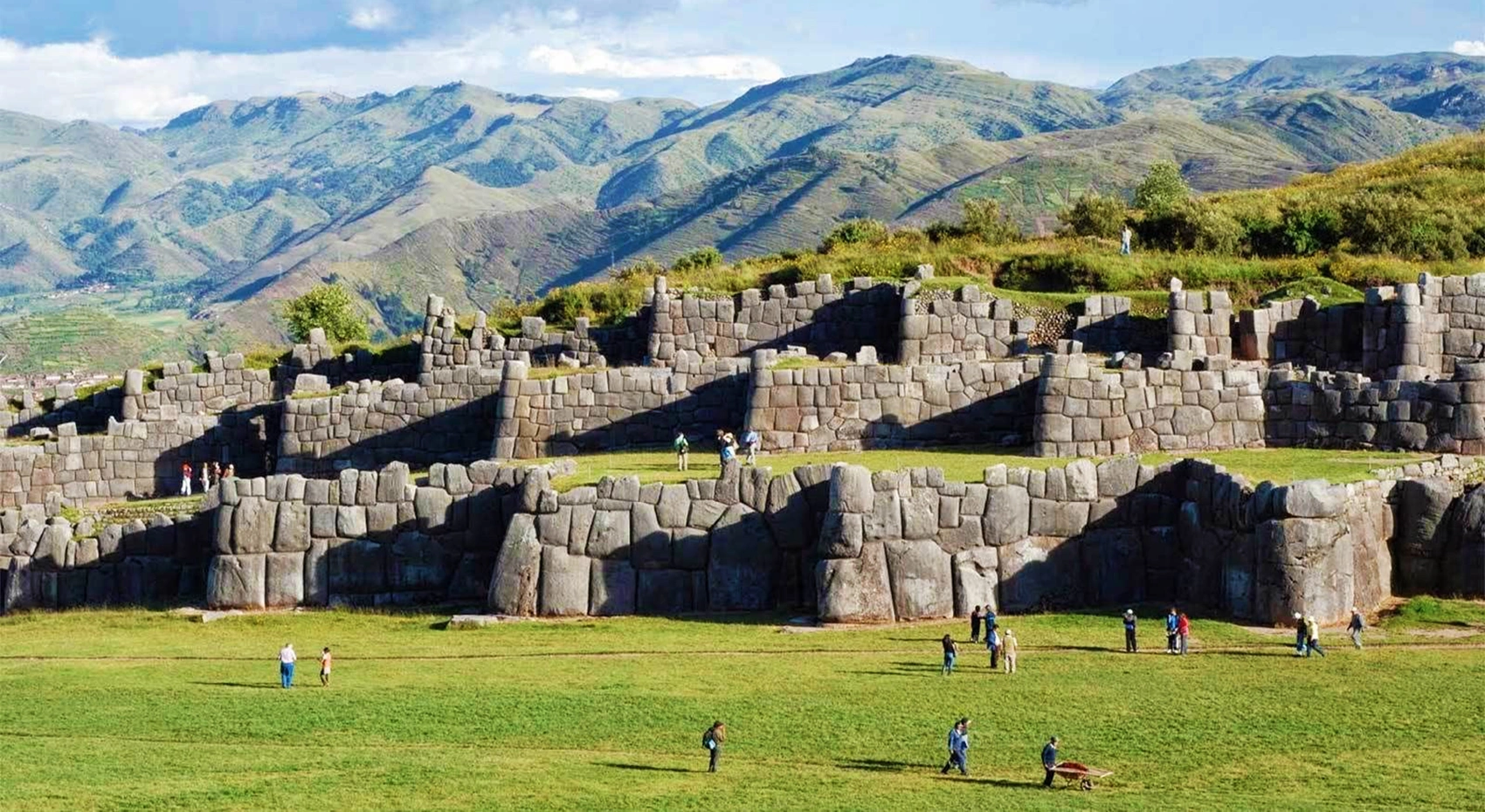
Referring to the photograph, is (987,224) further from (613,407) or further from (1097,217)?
(613,407)

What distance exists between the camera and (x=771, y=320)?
171ft

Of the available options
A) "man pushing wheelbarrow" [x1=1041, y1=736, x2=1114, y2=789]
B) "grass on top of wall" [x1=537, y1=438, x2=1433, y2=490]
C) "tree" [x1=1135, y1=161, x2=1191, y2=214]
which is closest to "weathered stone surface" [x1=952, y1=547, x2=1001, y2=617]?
"grass on top of wall" [x1=537, y1=438, x2=1433, y2=490]

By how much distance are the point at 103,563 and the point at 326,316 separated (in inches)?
1373

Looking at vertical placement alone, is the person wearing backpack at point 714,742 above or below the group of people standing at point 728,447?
below

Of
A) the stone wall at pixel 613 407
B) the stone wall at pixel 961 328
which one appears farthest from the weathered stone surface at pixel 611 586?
the stone wall at pixel 961 328

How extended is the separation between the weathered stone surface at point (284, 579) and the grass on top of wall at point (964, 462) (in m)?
5.17

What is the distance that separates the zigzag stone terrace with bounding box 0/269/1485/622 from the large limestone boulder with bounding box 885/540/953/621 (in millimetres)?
46

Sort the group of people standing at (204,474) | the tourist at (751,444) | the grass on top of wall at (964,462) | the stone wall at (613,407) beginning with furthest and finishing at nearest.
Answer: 1. the group of people standing at (204,474)
2. the stone wall at (613,407)
3. the tourist at (751,444)
4. the grass on top of wall at (964,462)

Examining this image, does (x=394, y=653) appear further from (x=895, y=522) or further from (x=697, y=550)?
(x=895, y=522)

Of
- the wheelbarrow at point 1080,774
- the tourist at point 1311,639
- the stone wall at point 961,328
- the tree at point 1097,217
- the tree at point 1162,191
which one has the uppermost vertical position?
the tree at point 1162,191

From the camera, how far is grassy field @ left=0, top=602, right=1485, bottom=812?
2383 cm

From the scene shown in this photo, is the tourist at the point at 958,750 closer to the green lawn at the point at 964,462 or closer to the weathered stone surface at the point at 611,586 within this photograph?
the green lawn at the point at 964,462

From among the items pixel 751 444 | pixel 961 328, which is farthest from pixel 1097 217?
Answer: pixel 751 444

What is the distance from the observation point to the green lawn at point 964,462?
3516 centimetres
